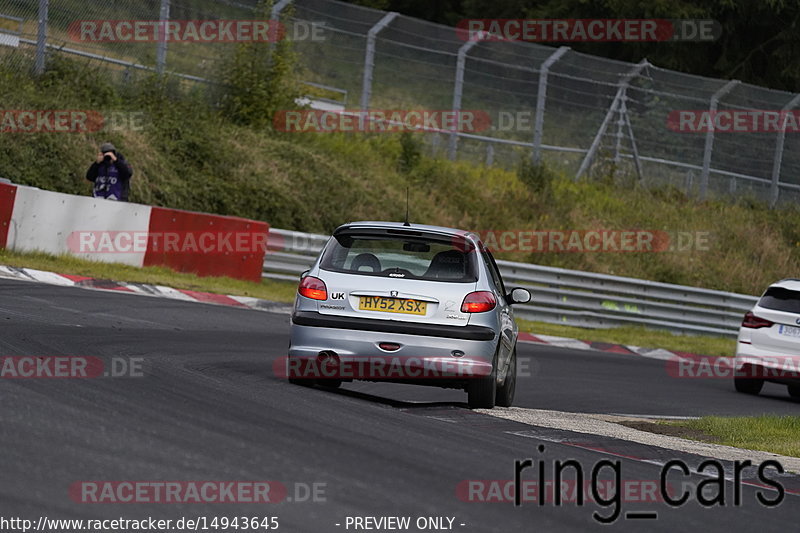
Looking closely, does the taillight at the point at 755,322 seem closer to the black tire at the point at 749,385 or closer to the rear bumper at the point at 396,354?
the black tire at the point at 749,385

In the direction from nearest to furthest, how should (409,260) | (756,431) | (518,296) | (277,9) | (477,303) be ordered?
(477,303) < (409,260) < (518,296) < (756,431) < (277,9)

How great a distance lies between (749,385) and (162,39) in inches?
543

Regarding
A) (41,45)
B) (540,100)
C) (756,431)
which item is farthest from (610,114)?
(756,431)

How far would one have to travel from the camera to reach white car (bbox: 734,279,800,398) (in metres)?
16.8

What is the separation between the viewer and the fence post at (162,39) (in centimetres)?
2536

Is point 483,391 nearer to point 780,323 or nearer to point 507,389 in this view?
point 507,389

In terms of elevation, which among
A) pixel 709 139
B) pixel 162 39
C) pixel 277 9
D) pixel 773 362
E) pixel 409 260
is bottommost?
pixel 773 362

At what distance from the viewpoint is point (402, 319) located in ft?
32.4

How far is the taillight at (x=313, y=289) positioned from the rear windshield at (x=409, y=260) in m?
0.15

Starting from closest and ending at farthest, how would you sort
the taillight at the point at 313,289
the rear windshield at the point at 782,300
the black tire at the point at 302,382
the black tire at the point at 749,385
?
the taillight at the point at 313,289
the black tire at the point at 302,382
the rear windshield at the point at 782,300
the black tire at the point at 749,385

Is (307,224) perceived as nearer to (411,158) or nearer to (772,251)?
(411,158)

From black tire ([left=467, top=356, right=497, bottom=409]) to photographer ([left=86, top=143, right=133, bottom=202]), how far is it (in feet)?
35.6

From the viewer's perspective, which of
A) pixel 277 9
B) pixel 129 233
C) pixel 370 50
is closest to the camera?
pixel 129 233

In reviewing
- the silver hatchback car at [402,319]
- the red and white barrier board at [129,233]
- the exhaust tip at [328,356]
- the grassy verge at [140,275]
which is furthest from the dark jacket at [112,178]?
the exhaust tip at [328,356]
